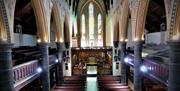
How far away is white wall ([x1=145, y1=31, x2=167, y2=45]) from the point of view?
14125 millimetres

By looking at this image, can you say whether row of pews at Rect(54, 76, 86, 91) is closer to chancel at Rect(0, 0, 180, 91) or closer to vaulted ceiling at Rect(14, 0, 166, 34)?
chancel at Rect(0, 0, 180, 91)

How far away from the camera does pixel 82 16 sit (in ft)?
101

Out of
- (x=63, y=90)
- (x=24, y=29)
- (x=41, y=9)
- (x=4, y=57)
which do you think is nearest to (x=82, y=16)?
(x=24, y=29)

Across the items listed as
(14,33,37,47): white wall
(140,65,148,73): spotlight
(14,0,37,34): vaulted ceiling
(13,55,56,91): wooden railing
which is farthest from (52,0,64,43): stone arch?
(140,65,148,73): spotlight

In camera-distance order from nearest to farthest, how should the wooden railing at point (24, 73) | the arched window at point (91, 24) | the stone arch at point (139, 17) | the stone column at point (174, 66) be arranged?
1. the stone column at point (174, 66)
2. the wooden railing at point (24, 73)
3. the stone arch at point (139, 17)
4. the arched window at point (91, 24)

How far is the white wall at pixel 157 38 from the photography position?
1412 cm

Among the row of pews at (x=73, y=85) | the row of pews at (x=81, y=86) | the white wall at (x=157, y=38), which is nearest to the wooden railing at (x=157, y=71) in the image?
the white wall at (x=157, y=38)

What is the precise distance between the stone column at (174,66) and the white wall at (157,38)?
7556 millimetres

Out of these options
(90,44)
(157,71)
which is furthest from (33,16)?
(157,71)

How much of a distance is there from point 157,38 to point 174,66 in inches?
396

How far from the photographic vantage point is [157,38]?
1569 centimetres

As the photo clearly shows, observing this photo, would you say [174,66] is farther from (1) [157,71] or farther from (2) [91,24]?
(2) [91,24]

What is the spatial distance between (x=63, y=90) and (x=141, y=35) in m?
8.25

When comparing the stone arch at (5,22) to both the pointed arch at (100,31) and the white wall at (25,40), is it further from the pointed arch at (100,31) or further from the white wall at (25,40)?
the pointed arch at (100,31)
